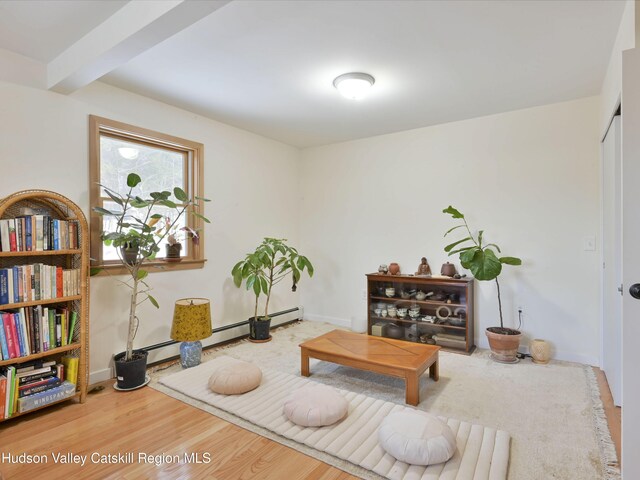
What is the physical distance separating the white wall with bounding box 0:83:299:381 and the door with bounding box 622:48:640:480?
3423mm

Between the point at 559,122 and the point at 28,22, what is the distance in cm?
432

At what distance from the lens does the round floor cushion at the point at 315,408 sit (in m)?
2.12

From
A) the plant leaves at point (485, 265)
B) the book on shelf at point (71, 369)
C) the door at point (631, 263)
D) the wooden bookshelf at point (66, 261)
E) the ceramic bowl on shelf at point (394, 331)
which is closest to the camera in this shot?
the door at point (631, 263)

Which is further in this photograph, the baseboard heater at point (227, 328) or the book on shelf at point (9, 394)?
the baseboard heater at point (227, 328)

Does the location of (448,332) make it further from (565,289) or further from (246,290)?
(246,290)

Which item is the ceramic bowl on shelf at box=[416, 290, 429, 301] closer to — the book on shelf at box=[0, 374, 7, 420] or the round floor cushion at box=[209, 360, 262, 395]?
the round floor cushion at box=[209, 360, 262, 395]

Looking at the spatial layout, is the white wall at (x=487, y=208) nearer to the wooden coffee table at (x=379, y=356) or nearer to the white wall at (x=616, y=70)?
the white wall at (x=616, y=70)

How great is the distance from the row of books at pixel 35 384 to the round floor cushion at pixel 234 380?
0.98m

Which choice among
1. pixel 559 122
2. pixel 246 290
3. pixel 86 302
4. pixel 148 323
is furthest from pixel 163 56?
pixel 559 122

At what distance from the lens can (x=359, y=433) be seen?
81.0 inches

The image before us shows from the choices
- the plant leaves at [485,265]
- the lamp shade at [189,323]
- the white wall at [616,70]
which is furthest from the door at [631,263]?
the lamp shade at [189,323]

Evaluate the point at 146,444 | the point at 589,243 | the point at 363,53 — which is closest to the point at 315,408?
the point at 146,444

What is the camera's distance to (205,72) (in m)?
2.76

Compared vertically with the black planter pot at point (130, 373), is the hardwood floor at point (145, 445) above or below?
below
